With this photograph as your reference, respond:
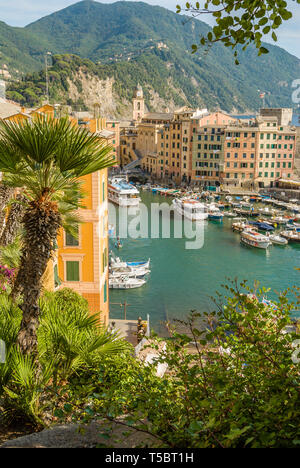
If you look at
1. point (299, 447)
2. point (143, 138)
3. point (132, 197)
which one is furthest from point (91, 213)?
point (143, 138)

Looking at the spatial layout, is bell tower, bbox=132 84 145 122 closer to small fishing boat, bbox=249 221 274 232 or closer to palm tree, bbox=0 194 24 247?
small fishing boat, bbox=249 221 274 232

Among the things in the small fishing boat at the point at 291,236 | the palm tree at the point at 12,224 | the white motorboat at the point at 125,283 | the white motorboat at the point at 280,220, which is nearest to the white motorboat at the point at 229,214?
the white motorboat at the point at 280,220

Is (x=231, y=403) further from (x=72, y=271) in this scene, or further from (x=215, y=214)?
(x=215, y=214)

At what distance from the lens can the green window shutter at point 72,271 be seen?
51.0 ft

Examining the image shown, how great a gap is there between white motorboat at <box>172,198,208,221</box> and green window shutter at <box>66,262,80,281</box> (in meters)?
30.5

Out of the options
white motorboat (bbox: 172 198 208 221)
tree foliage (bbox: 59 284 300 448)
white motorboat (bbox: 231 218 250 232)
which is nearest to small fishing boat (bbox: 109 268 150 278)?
white motorboat (bbox: 231 218 250 232)

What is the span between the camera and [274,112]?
73.6 metres

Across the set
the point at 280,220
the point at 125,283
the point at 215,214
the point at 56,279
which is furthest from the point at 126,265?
the point at 280,220

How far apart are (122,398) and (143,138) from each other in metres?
75.5

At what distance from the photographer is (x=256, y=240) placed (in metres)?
36.2

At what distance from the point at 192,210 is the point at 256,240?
11.1 metres

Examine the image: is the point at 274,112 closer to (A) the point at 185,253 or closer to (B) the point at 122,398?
(A) the point at 185,253

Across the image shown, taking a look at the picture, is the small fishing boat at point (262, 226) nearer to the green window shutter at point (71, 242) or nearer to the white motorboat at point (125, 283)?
the white motorboat at point (125, 283)

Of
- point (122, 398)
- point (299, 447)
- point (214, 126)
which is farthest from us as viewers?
point (214, 126)
